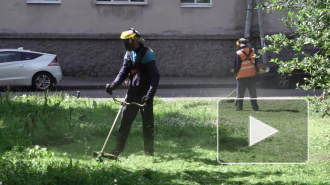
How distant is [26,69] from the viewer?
2467 cm

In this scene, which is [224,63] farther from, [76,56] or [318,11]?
[318,11]

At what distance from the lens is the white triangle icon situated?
820 cm

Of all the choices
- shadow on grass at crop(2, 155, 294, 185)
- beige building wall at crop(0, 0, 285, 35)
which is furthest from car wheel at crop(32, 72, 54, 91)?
shadow on grass at crop(2, 155, 294, 185)

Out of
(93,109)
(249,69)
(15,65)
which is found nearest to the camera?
(93,109)

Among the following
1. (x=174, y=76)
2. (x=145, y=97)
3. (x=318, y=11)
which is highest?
(x=318, y=11)

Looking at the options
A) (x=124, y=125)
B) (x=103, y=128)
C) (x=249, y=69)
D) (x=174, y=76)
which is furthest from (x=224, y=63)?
(x=124, y=125)

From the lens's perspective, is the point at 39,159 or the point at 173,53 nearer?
the point at 39,159

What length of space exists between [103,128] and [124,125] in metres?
2.32

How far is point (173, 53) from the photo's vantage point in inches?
1158

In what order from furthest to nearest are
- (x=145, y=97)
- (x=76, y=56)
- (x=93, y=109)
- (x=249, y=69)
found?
(x=76, y=56)
(x=249, y=69)
(x=93, y=109)
(x=145, y=97)
